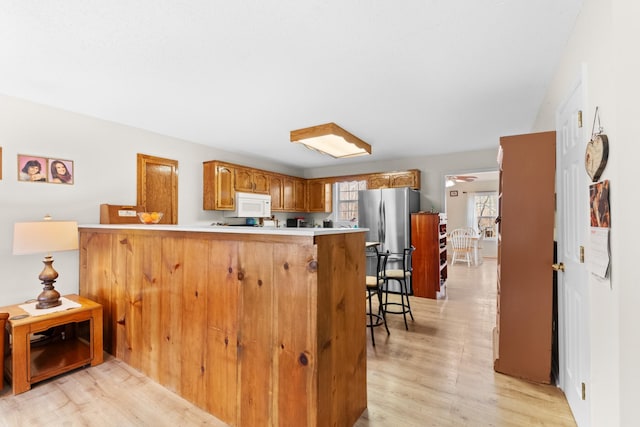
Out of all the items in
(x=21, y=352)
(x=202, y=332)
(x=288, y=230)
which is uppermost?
(x=288, y=230)

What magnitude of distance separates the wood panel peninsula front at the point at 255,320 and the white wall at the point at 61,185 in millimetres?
1341

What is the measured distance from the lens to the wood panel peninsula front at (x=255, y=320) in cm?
143

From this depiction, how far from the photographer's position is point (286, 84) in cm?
245

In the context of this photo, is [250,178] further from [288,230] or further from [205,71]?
[288,230]

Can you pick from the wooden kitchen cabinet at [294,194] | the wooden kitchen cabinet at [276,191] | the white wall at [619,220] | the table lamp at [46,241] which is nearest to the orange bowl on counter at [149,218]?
the table lamp at [46,241]

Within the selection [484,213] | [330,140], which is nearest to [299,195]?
[330,140]

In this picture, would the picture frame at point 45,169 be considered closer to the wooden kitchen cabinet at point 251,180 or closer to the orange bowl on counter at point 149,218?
the orange bowl on counter at point 149,218

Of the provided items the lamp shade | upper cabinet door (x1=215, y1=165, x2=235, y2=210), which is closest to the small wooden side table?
the lamp shade

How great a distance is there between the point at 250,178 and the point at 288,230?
3.76 meters

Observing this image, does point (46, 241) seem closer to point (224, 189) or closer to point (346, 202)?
point (224, 189)

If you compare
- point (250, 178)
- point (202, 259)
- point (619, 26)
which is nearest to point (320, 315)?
→ point (202, 259)

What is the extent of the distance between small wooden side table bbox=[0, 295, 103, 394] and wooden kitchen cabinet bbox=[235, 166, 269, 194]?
2658 millimetres

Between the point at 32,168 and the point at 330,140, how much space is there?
297 centimetres

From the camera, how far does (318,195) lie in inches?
251
